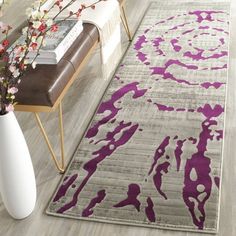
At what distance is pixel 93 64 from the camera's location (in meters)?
3.15

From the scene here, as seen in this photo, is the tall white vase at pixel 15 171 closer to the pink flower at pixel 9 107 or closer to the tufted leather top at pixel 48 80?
the pink flower at pixel 9 107

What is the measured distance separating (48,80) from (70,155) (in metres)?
0.46

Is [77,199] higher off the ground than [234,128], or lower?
higher

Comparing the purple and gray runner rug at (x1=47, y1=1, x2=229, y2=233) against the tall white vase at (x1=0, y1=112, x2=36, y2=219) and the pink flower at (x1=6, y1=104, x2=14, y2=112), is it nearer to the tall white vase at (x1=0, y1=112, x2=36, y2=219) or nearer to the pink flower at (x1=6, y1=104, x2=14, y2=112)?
the tall white vase at (x1=0, y1=112, x2=36, y2=219)

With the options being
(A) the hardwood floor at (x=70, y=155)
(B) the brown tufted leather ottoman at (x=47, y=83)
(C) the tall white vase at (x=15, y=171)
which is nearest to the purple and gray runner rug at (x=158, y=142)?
(A) the hardwood floor at (x=70, y=155)

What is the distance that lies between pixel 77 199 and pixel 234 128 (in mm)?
965

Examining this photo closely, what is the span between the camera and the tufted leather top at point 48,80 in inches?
78.3

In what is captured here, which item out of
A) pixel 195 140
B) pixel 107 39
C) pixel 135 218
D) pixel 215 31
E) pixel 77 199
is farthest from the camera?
pixel 215 31

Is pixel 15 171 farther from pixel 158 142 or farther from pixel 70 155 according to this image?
pixel 158 142

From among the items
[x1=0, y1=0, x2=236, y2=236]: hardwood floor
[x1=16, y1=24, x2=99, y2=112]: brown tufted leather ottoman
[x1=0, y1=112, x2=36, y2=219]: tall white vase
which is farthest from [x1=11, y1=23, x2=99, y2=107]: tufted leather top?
[x1=0, y1=0, x2=236, y2=236]: hardwood floor

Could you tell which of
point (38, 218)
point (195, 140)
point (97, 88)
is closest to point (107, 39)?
point (97, 88)

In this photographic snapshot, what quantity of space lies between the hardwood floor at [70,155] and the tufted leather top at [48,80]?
1.29 ft

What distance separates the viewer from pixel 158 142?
7.57ft

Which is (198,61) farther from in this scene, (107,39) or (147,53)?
(107,39)
